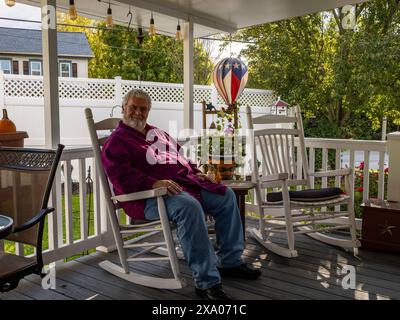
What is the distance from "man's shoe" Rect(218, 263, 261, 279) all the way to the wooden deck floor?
41mm

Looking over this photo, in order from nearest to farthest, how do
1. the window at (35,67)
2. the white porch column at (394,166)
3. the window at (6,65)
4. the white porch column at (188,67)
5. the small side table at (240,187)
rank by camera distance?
the small side table at (240,187)
the white porch column at (394,166)
the white porch column at (188,67)
the window at (6,65)
the window at (35,67)

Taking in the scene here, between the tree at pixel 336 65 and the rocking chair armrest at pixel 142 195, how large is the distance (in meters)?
7.27

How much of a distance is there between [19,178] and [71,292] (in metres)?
0.81

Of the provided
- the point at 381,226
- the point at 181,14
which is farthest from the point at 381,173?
the point at 181,14

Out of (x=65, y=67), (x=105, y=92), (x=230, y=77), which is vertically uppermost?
(x=65, y=67)

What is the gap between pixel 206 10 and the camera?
4.07 meters

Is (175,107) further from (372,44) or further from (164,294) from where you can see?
(164,294)

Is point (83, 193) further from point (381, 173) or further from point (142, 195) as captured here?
point (381, 173)

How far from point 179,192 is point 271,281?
88 cm

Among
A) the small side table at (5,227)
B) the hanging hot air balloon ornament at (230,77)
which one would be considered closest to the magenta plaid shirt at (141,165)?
the small side table at (5,227)

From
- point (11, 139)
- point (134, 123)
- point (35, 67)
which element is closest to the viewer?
point (11, 139)

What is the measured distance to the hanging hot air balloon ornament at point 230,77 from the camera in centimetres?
500

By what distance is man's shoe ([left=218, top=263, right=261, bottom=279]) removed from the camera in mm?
2783

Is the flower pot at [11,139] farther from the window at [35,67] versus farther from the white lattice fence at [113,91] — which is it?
the window at [35,67]
